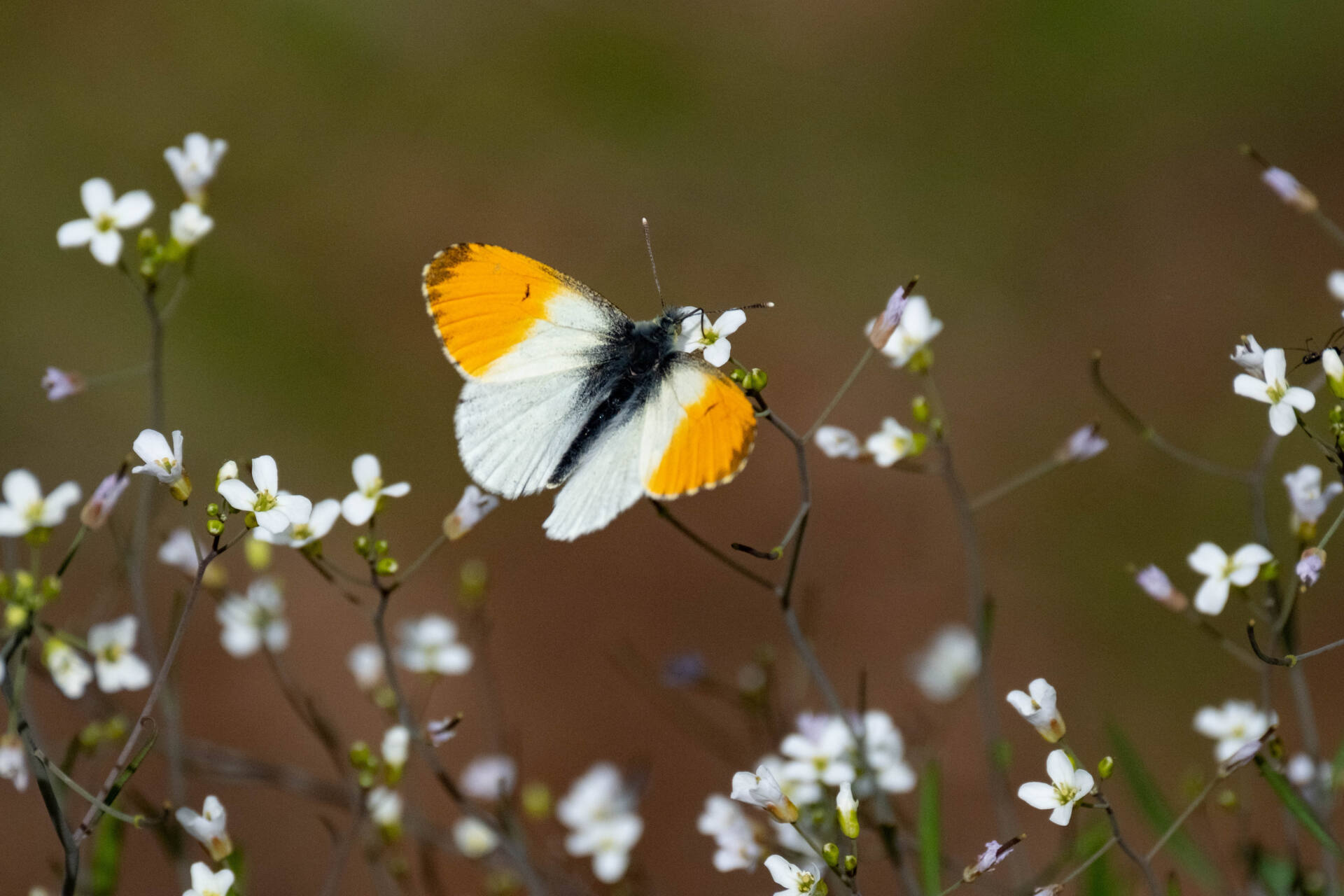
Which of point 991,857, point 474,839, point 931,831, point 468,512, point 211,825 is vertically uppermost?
point 468,512

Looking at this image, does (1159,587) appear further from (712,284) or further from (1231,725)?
(712,284)

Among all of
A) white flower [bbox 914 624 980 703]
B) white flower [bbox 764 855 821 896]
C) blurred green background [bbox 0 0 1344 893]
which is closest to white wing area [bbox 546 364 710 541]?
white flower [bbox 764 855 821 896]

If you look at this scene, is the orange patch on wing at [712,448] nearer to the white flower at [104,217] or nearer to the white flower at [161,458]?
the white flower at [161,458]

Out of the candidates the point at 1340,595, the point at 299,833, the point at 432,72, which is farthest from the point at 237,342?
the point at 1340,595

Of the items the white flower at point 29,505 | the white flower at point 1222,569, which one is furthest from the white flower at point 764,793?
the white flower at point 29,505

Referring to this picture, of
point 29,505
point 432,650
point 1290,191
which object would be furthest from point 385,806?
point 1290,191

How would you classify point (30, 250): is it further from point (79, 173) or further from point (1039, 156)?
point (1039, 156)
